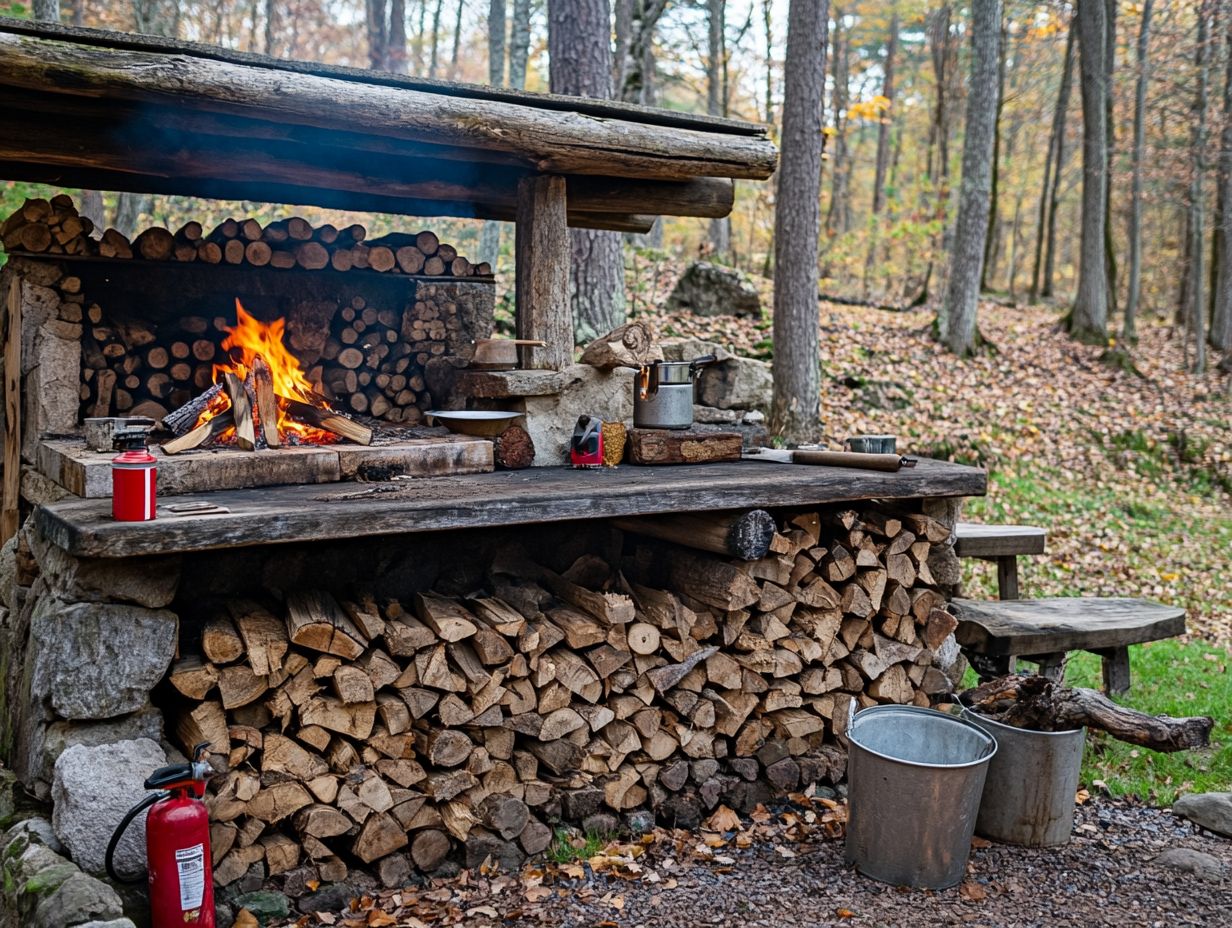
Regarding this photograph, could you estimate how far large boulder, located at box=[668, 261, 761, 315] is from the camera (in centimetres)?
1220

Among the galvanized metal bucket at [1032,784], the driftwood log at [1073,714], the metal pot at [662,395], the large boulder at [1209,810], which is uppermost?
the metal pot at [662,395]

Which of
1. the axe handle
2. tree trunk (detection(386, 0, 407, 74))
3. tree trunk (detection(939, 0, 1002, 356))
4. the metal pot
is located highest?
tree trunk (detection(386, 0, 407, 74))

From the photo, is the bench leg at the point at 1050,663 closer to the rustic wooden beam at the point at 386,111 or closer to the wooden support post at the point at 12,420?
the rustic wooden beam at the point at 386,111

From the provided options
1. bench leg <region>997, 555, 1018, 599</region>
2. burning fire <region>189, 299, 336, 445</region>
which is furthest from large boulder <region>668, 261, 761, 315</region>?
burning fire <region>189, 299, 336, 445</region>

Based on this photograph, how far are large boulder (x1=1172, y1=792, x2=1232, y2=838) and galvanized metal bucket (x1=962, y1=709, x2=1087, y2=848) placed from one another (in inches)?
27.4

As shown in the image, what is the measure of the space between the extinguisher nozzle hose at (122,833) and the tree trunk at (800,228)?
279 inches

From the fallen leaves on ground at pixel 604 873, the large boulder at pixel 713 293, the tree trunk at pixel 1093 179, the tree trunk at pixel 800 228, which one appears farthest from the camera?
the tree trunk at pixel 1093 179

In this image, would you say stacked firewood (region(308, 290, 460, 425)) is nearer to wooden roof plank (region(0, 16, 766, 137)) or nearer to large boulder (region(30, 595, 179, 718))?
wooden roof plank (region(0, 16, 766, 137))

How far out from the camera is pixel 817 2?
950 cm

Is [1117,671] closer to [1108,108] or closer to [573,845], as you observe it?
[573,845]

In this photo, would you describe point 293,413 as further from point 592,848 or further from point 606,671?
point 592,848

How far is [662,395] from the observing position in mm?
5160

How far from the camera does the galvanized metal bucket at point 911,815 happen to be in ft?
12.6

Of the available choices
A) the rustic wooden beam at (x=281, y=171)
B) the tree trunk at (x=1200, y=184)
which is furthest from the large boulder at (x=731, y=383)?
the tree trunk at (x=1200, y=184)
